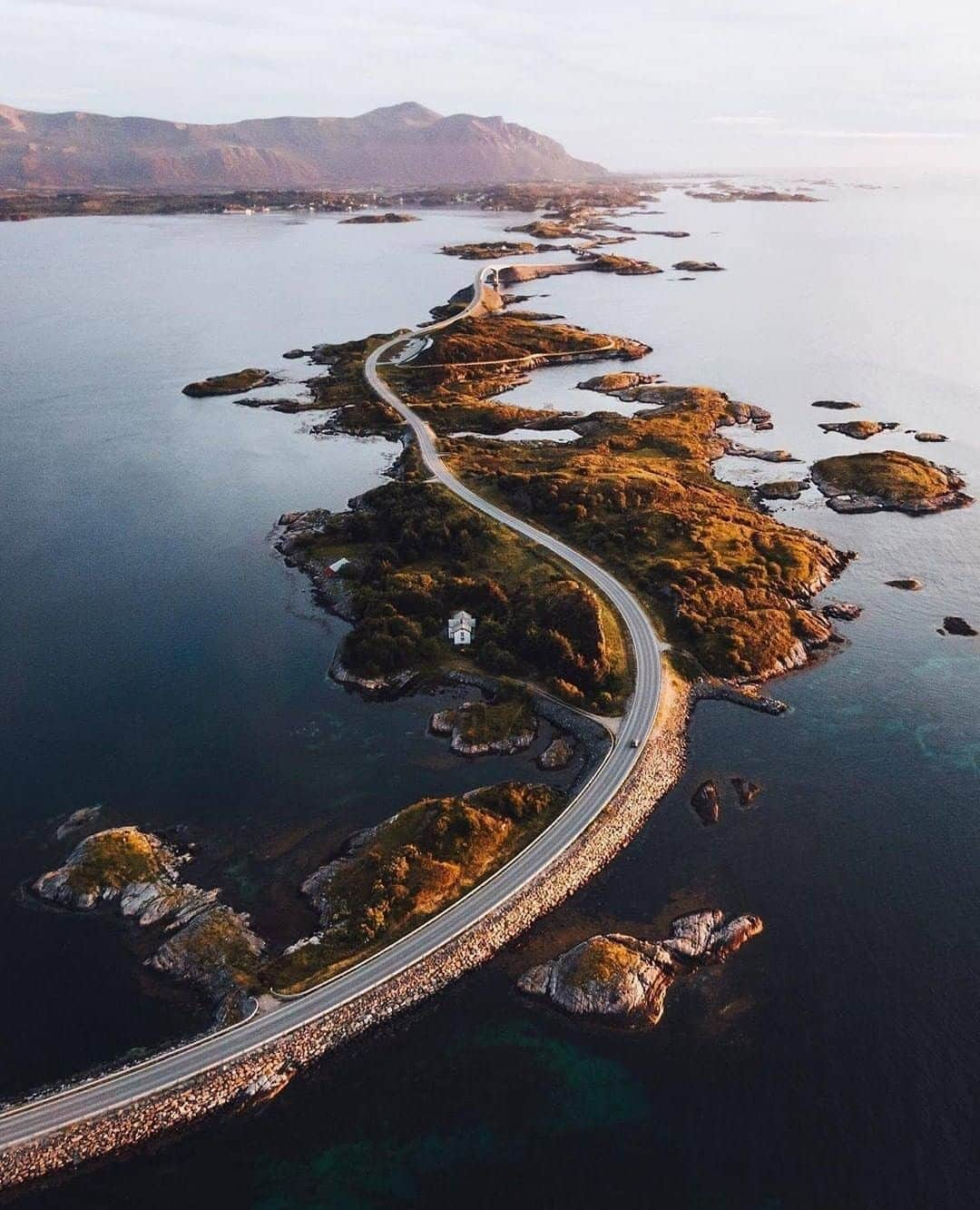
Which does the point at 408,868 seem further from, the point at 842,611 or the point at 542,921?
the point at 842,611

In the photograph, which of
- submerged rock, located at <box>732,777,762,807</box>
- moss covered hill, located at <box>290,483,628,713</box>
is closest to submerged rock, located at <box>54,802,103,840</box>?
moss covered hill, located at <box>290,483,628,713</box>

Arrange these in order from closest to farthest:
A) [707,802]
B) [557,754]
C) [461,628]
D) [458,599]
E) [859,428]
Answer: [707,802]
[557,754]
[461,628]
[458,599]
[859,428]

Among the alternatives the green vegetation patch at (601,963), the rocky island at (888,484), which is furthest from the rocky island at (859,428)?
the green vegetation patch at (601,963)

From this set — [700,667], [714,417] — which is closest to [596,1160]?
[700,667]

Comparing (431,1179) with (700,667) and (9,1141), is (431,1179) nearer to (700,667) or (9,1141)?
(9,1141)

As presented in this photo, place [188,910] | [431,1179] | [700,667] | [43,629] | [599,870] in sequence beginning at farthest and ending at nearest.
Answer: [43,629], [700,667], [599,870], [188,910], [431,1179]

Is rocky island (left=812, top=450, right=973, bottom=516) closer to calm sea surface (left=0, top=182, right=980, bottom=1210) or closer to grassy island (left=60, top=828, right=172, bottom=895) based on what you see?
calm sea surface (left=0, top=182, right=980, bottom=1210)

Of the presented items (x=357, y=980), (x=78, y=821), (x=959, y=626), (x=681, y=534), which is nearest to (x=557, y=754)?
(x=357, y=980)
